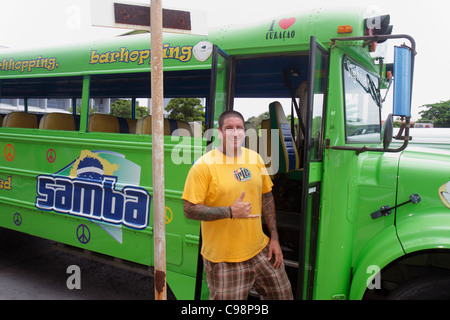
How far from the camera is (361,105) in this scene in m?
2.64

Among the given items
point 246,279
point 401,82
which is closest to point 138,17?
point 401,82

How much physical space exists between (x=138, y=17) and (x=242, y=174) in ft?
3.33

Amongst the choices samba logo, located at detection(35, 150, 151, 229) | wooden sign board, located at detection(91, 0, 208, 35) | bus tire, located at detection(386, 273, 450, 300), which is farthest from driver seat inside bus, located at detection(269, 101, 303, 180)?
wooden sign board, located at detection(91, 0, 208, 35)

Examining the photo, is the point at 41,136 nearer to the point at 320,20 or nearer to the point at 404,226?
the point at 320,20

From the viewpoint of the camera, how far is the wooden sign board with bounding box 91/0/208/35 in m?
1.74

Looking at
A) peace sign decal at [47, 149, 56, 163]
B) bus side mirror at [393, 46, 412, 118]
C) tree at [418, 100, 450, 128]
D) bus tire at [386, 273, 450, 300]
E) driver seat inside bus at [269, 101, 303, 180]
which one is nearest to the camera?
bus side mirror at [393, 46, 412, 118]

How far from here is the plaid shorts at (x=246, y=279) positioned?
1.99 metres

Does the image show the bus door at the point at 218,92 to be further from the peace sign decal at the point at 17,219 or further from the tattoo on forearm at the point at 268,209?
the peace sign decal at the point at 17,219

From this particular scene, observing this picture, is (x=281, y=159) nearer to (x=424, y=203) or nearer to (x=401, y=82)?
(x=424, y=203)

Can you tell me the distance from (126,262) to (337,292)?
72.2 inches

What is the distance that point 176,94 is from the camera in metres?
4.32

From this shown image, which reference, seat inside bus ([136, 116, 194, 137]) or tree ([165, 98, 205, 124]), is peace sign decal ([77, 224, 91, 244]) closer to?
seat inside bus ([136, 116, 194, 137])

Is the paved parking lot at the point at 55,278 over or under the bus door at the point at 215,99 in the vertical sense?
under

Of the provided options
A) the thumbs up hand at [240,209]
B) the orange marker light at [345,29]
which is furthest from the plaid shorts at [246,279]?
the orange marker light at [345,29]
